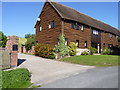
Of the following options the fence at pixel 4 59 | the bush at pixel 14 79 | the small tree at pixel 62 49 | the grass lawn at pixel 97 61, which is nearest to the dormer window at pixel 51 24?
the small tree at pixel 62 49

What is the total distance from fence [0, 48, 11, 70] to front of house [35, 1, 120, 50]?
10612mm

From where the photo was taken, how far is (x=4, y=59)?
969 centimetres

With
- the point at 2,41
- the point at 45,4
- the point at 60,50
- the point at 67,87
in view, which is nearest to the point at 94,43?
the point at 60,50

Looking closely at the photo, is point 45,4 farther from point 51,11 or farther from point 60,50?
point 60,50

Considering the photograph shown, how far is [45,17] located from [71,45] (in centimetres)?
812

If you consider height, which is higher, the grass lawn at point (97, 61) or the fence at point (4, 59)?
the fence at point (4, 59)

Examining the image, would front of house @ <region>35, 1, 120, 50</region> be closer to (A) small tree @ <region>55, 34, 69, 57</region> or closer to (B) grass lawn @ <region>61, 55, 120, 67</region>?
(A) small tree @ <region>55, 34, 69, 57</region>

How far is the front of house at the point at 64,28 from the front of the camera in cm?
1981

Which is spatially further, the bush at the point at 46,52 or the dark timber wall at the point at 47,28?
the dark timber wall at the point at 47,28

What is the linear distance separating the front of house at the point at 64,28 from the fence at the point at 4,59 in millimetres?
10612

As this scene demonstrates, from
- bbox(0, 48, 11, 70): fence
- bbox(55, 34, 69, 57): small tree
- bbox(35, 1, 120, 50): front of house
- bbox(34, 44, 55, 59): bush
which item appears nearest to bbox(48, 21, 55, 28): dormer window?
bbox(35, 1, 120, 50): front of house

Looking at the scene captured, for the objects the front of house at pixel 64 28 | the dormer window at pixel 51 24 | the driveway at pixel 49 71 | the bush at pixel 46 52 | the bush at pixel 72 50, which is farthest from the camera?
the dormer window at pixel 51 24

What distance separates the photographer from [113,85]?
563 cm

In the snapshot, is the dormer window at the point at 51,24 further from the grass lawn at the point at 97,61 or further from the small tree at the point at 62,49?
the grass lawn at the point at 97,61
